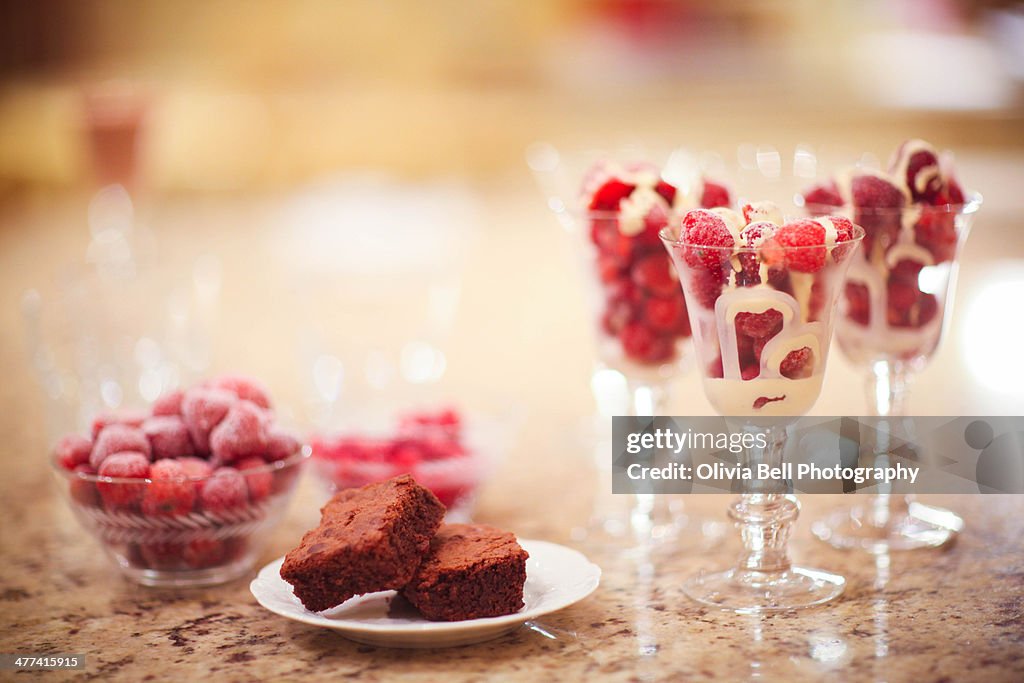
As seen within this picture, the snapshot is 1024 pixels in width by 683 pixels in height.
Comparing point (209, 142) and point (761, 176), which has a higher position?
point (209, 142)

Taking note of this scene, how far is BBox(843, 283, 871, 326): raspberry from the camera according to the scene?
1.62 m

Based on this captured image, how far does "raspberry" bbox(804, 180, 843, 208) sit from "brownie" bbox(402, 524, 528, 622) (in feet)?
2.07

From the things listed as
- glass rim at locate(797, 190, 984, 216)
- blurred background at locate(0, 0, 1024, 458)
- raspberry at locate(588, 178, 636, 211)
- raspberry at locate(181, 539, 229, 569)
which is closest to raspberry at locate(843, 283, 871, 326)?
glass rim at locate(797, 190, 984, 216)

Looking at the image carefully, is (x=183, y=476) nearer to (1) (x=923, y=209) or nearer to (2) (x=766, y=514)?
(2) (x=766, y=514)

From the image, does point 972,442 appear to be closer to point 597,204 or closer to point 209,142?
point 597,204

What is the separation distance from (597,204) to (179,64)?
153 inches

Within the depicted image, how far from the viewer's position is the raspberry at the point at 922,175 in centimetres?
158

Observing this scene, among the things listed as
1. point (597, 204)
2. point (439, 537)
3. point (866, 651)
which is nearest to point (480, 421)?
point (597, 204)

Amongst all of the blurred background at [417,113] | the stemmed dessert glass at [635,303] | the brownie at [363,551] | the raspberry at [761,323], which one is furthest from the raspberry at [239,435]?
the blurred background at [417,113]

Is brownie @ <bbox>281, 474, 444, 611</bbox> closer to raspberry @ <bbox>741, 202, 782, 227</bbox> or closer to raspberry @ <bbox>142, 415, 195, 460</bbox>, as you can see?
raspberry @ <bbox>142, 415, 195, 460</bbox>

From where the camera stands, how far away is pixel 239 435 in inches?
59.6

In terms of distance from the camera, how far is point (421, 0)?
5.12m

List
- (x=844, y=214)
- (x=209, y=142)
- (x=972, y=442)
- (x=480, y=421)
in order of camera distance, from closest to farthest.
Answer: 1. (x=844, y=214)
2. (x=480, y=421)
3. (x=972, y=442)
4. (x=209, y=142)

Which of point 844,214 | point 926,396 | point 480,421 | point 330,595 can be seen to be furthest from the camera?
point 926,396
